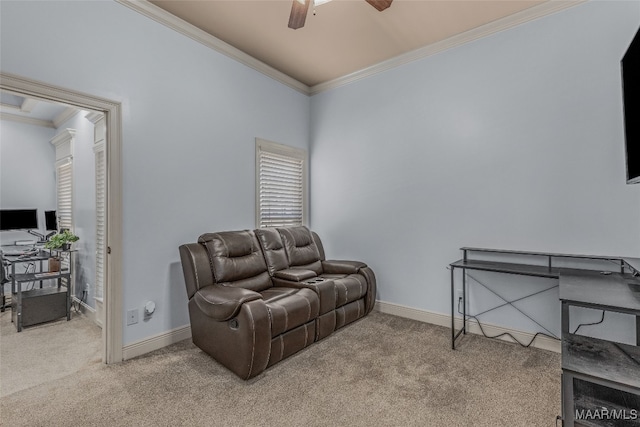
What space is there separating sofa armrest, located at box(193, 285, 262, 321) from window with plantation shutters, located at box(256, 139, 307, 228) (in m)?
1.37

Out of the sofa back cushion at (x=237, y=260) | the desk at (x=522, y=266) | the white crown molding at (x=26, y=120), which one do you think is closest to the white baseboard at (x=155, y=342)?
the sofa back cushion at (x=237, y=260)

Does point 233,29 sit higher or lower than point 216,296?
higher

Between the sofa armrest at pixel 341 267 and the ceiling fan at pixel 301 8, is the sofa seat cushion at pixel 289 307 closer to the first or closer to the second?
the sofa armrest at pixel 341 267

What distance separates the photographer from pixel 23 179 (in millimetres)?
4828

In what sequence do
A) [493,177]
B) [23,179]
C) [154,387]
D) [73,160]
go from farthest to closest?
[23,179] → [73,160] → [493,177] → [154,387]

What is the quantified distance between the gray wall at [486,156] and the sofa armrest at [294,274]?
106 centimetres

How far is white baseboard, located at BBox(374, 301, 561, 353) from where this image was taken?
2721 mm

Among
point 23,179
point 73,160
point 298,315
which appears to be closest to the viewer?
point 298,315

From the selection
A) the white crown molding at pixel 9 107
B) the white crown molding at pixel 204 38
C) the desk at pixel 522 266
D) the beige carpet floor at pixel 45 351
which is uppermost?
the white crown molding at pixel 204 38

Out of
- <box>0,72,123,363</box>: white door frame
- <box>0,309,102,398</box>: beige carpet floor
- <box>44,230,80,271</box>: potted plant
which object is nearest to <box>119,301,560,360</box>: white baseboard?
<box>0,72,123,363</box>: white door frame

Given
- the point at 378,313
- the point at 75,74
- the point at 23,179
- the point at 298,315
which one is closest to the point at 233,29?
the point at 75,74

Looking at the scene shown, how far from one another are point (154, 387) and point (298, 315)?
3.69 ft

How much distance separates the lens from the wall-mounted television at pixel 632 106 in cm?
177

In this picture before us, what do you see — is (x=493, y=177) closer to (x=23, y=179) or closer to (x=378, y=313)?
(x=378, y=313)
